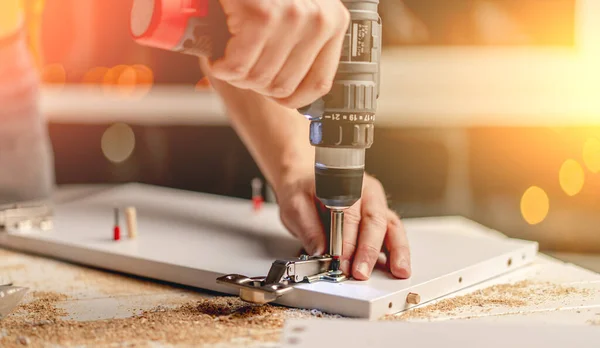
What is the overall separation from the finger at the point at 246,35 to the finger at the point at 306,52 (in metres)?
0.05

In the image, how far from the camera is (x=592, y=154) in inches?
110

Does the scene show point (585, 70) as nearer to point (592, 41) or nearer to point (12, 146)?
point (592, 41)

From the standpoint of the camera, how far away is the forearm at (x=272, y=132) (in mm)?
1302

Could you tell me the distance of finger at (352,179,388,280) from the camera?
999 millimetres

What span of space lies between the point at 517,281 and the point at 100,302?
2.13ft

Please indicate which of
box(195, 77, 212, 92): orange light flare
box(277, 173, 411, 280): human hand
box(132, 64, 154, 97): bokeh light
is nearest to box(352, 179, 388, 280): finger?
box(277, 173, 411, 280): human hand

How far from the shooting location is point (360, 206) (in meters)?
1.11

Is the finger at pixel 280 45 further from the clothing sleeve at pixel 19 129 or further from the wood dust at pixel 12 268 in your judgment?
the clothing sleeve at pixel 19 129

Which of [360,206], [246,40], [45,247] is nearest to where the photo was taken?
[246,40]

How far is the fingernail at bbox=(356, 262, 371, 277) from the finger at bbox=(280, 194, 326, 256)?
0.26 feet

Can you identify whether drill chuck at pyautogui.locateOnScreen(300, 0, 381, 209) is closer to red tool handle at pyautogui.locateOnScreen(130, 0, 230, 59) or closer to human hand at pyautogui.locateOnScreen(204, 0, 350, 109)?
human hand at pyautogui.locateOnScreen(204, 0, 350, 109)

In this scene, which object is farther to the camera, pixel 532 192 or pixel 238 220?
pixel 532 192

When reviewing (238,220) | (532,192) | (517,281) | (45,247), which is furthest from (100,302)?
(532,192)

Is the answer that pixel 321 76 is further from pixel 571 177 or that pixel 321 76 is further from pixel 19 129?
pixel 571 177
